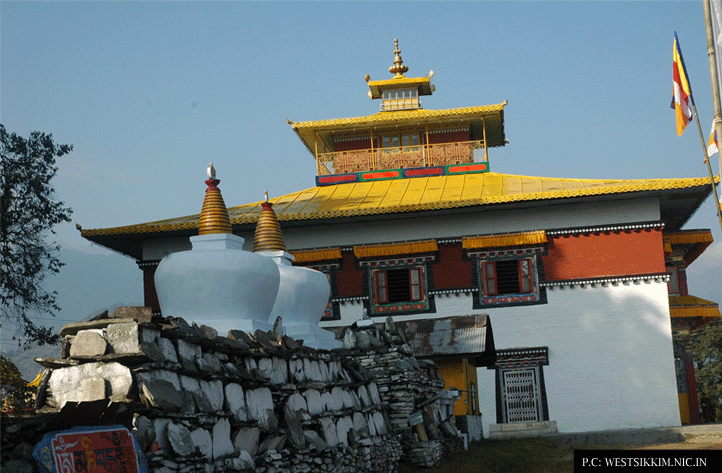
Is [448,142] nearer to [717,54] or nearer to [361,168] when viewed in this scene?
[361,168]

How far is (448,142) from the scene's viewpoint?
1085 inches

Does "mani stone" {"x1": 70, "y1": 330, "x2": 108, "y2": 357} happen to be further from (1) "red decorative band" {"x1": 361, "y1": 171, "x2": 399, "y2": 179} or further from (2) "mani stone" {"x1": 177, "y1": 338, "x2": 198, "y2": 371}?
(1) "red decorative band" {"x1": 361, "y1": 171, "x2": 399, "y2": 179}

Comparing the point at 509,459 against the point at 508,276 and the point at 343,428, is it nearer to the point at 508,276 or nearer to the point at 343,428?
the point at 343,428

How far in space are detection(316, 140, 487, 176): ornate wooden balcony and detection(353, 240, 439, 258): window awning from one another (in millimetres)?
4713

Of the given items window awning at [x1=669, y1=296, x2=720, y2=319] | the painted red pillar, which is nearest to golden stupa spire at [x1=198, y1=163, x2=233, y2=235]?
window awning at [x1=669, y1=296, x2=720, y2=319]

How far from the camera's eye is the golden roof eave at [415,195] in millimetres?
21312

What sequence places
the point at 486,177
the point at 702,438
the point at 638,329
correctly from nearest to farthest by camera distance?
the point at 702,438 < the point at 638,329 < the point at 486,177

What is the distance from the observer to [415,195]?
944 inches

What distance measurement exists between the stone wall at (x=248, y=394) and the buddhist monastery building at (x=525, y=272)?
24.0ft

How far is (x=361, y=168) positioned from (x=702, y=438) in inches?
512

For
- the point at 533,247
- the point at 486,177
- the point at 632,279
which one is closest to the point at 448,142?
the point at 486,177

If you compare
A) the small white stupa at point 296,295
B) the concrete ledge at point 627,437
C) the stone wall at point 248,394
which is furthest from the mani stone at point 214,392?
the concrete ledge at point 627,437

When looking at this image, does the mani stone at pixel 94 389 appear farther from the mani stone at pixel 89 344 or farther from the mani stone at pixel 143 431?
the mani stone at pixel 143 431

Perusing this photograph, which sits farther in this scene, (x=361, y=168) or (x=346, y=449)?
(x=361, y=168)
